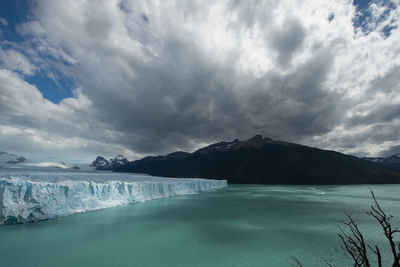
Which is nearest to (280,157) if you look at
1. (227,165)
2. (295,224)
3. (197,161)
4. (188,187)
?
(227,165)

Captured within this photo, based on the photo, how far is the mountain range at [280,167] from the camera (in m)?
85.9

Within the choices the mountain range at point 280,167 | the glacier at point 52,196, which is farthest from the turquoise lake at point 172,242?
the mountain range at point 280,167

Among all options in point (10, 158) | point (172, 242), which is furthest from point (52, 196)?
point (10, 158)

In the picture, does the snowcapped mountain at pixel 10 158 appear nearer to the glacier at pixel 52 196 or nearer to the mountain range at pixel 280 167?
the mountain range at pixel 280 167

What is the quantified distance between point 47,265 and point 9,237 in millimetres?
4583

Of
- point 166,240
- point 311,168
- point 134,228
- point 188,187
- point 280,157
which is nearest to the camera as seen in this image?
point 166,240

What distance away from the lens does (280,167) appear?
332ft

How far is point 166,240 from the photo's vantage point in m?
8.96

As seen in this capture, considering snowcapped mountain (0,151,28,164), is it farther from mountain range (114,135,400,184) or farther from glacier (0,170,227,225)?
glacier (0,170,227,225)

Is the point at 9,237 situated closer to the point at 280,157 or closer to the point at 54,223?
the point at 54,223

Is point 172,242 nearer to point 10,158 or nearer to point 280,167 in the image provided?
point 280,167

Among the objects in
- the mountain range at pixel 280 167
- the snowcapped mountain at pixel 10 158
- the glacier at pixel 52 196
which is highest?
the snowcapped mountain at pixel 10 158

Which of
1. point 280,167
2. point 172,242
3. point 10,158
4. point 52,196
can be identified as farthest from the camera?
point 10,158

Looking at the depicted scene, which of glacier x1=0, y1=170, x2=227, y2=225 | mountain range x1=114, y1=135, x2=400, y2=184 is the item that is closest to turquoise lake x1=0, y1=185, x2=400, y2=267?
glacier x1=0, y1=170, x2=227, y2=225
